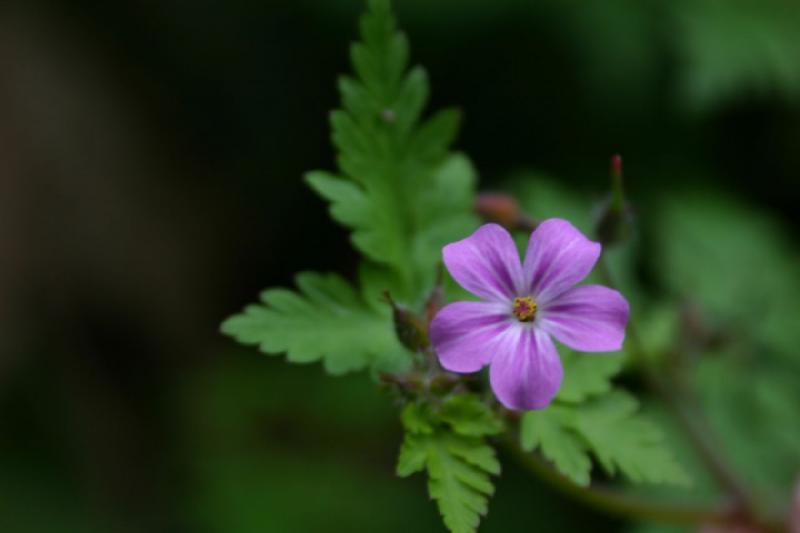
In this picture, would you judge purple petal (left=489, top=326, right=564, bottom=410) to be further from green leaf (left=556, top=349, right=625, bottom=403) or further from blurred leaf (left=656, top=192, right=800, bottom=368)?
blurred leaf (left=656, top=192, right=800, bottom=368)

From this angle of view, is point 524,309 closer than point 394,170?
Yes

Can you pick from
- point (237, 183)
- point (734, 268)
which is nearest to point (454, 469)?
point (734, 268)

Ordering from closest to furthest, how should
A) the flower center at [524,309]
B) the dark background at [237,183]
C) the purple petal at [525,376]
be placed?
the purple petal at [525,376] → the flower center at [524,309] → the dark background at [237,183]

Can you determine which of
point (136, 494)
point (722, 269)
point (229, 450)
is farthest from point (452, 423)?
point (136, 494)

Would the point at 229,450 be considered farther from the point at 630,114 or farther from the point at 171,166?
the point at 630,114

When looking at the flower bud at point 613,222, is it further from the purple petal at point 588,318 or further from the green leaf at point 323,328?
the green leaf at point 323,328

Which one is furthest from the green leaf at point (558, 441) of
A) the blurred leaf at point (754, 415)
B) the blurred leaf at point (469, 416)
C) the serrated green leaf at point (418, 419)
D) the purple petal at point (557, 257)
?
the blurred leaf at point (754, 415)

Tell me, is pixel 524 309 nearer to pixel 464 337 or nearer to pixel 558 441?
pixel 464 337
